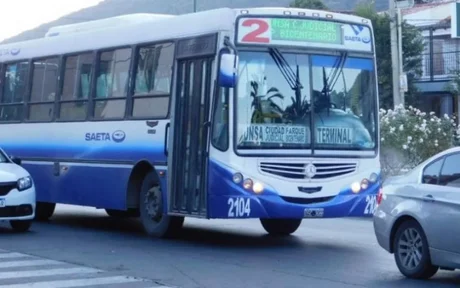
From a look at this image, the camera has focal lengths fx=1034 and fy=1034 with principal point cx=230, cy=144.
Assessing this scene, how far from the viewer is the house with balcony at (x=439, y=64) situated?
44.4 meters

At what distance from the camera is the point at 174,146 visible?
51.6ft

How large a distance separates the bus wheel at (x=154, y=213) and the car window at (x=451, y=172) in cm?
547

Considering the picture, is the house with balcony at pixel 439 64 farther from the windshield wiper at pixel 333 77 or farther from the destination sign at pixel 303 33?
the windshield wiper at pixel 333 77

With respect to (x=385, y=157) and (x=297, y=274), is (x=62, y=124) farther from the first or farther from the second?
(x=385, y=157)

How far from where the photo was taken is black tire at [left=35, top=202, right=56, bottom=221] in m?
20.3

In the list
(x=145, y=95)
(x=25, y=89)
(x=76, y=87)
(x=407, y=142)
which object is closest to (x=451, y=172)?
(x=145, y=95)

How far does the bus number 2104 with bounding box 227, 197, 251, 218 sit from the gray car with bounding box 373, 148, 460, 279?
7.70 ft

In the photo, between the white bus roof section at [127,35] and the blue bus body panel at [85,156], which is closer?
the white bus roof section at [127,35]

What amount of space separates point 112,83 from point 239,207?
4.07m

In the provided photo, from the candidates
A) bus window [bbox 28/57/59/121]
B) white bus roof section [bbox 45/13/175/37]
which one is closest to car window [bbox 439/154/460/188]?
white bus roof section [bbox 45/13/175/37]

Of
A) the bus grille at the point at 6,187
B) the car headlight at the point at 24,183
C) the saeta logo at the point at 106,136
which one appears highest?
the saeta logo at the point at 106,136

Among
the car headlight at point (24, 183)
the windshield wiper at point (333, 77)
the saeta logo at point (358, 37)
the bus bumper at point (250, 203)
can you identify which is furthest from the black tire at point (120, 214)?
the saeta logo at point (358, 37)

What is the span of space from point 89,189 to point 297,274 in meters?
6.08

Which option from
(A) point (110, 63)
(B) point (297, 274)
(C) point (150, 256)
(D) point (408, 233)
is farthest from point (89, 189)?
(D) point (408, 233)
